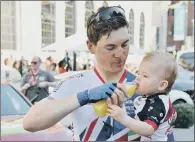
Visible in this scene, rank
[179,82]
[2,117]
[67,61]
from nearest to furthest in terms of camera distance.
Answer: [2,117]
[179,82]
[67,61]

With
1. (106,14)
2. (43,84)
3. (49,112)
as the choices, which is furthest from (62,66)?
(49,112)

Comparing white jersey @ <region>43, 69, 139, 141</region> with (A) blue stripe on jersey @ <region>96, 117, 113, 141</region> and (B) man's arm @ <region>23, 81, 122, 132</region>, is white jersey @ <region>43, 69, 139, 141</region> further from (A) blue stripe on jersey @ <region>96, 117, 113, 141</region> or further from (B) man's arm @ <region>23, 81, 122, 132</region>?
(B) man's arm @ <region>23, 81, 122, 132</region>

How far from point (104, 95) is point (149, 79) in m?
0.36

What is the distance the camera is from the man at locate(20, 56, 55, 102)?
6.20 m

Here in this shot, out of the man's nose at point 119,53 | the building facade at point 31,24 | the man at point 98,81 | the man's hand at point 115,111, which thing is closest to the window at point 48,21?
the building facade at point 31,24

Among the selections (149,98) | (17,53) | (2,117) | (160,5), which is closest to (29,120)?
(149,98)

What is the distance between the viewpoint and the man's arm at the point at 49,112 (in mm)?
1443

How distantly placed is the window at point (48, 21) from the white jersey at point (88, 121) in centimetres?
2268

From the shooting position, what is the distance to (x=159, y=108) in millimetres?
1675

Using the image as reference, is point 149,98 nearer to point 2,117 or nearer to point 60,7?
point 2,117

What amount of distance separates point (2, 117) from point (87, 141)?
277 cm

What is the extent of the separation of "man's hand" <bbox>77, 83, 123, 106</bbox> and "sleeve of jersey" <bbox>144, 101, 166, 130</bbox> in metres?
0.26

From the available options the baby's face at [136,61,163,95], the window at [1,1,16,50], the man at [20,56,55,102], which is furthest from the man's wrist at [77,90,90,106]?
the window at [1,1,16,50]

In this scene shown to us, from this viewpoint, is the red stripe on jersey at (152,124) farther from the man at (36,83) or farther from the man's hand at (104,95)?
the man at (36,83)
